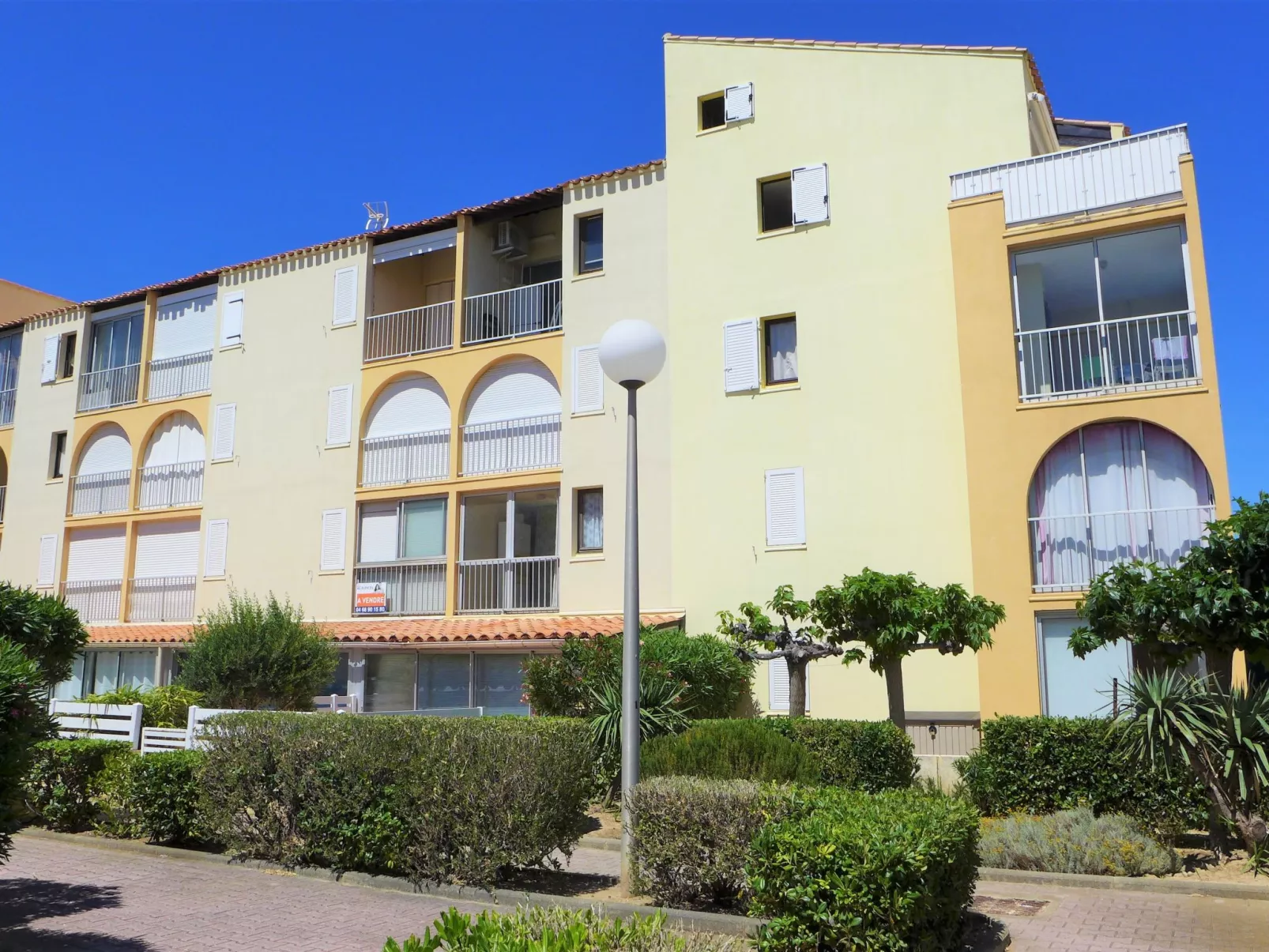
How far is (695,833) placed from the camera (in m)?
8.27

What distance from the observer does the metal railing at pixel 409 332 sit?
25.1m

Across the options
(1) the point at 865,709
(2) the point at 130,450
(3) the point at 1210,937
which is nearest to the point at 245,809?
(3) the point at 1210,937

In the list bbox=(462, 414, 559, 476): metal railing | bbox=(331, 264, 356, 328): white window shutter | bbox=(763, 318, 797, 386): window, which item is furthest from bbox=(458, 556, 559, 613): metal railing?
bbox=(331, 264, 356, 328): white window shutter

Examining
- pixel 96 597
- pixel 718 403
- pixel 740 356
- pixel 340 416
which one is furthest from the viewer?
pixel 96 597

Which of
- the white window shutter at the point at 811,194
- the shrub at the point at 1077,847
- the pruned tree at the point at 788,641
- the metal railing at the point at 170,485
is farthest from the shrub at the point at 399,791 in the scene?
the metal railing at the point at 170,485

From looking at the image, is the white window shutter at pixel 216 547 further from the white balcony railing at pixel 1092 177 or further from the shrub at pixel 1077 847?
the shrub at pixel 1077 847

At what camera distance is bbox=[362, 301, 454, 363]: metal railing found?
25.1 meters

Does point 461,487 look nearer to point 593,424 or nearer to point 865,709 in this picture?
point 593,424

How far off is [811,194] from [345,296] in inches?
460

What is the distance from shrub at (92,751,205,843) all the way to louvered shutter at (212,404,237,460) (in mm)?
15773

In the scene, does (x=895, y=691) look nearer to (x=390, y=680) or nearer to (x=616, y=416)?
(x=616, y=416)

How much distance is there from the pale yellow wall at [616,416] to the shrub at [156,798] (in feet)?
33.2

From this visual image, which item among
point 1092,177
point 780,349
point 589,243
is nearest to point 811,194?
point 780,349

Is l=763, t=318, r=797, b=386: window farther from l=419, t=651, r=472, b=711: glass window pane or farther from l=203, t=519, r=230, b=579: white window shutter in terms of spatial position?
l=203, t=519, r=230, b=579: white window shutter
